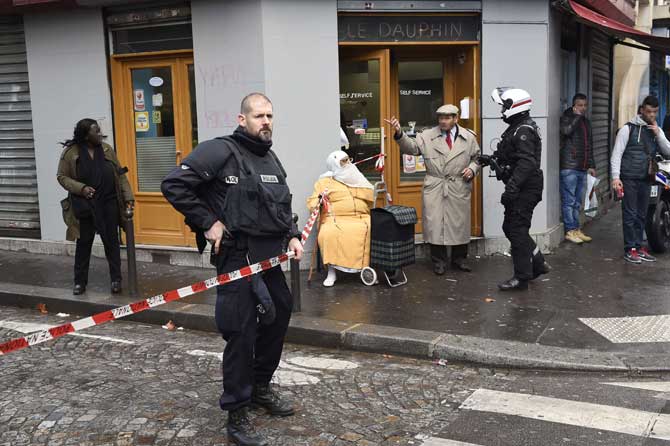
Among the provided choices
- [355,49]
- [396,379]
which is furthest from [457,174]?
[396,379]

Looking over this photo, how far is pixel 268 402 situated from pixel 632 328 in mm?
3494

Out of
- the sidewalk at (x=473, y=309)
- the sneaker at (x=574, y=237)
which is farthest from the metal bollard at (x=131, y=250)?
the sneaker at (x=574, y=237)

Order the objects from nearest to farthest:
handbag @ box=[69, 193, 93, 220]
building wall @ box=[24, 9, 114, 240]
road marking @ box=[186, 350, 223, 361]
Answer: road marking @ box=[186, 350, 223, 361], handbag @ box=[69, 193, 93, 220], building wall @ box=[24, 9, 114, 240]

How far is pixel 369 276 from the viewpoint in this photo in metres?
8.23

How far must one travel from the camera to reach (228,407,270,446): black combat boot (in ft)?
13.9

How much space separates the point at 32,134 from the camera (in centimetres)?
1066

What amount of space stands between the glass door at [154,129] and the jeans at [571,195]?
16.7ft

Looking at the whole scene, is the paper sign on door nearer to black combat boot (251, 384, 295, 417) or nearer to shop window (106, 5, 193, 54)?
shop window (106, 5, 193, 54)

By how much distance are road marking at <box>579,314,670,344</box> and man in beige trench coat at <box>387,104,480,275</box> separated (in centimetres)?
222

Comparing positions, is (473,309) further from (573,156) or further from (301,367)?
(573,156)

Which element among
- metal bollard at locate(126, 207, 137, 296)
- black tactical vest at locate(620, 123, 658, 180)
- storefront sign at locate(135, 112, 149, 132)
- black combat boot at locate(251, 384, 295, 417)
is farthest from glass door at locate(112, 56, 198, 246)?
black tactical vest at locate(620, 123, 658, 180)

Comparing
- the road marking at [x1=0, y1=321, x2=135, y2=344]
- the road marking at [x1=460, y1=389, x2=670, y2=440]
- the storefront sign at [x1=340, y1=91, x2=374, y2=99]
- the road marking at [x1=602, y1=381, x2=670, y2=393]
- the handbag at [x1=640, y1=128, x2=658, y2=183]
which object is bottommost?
the road marking at [x1=602, y1=381, x2=670, y2=393]

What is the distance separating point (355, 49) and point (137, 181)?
11.1 ft

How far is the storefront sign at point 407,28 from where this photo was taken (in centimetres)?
916
